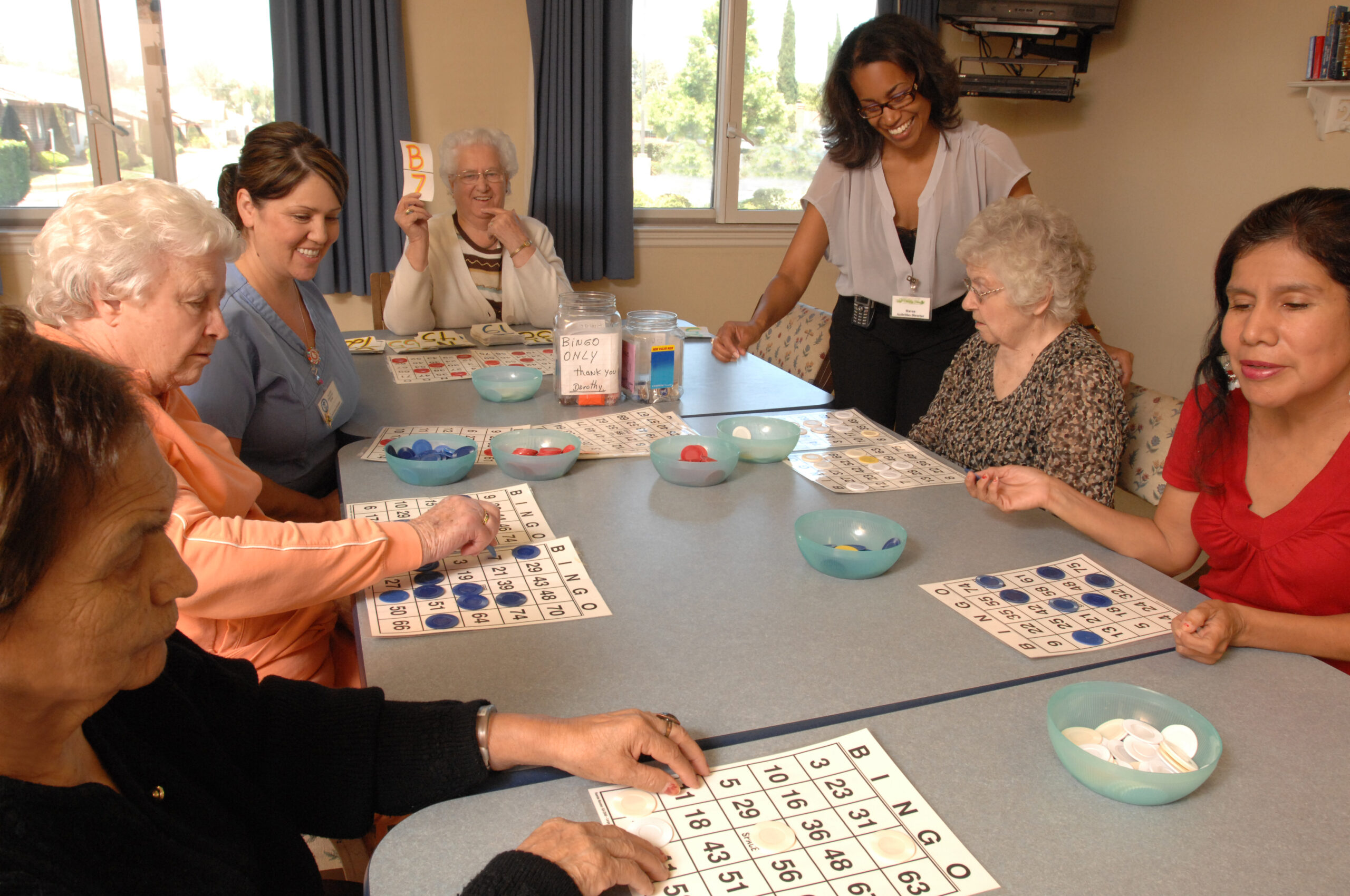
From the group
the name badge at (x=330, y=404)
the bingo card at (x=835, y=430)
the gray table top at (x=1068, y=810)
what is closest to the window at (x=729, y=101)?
the bingo card at (x=835, y=430)

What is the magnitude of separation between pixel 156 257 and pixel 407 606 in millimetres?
686

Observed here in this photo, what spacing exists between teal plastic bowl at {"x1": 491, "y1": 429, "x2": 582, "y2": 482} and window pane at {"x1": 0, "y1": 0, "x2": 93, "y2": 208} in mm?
2919

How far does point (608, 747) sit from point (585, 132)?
368 centimetres

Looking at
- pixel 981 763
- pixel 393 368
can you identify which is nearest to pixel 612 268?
pixel 393 368

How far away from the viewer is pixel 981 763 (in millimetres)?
956

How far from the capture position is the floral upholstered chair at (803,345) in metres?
3.04

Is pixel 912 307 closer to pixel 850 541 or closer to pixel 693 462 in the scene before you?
pixel 693 462

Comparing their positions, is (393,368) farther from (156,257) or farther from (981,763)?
(981,763)

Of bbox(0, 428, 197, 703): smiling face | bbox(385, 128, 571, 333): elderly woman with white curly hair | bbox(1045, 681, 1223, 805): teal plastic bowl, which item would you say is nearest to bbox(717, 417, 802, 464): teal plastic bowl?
bbox(1045, 681, 1223, 805): teal plastic bowl

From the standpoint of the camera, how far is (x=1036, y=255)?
1.92m

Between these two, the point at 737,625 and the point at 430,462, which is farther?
the point at 430,462

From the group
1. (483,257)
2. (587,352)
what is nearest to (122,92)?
(483,257)

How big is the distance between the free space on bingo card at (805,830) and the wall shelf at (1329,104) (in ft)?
11.5

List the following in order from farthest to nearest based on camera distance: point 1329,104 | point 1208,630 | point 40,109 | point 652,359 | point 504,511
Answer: point 40,109
point 1329,104
point 652,359
point 504,511
point 1208,630
